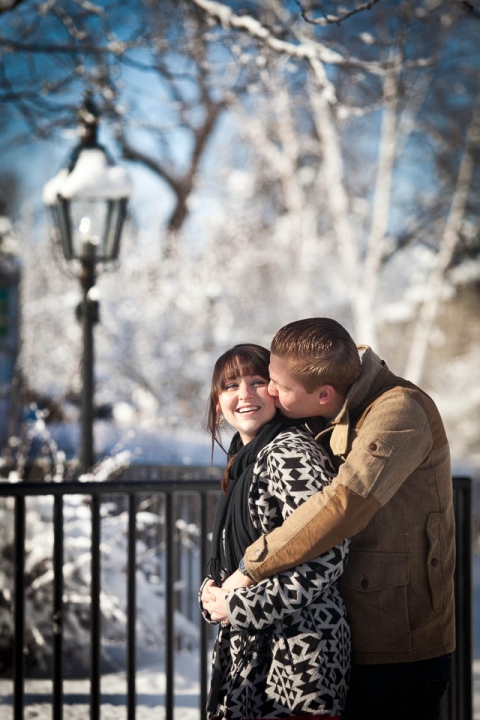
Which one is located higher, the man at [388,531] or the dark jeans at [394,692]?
the man at [388,531]

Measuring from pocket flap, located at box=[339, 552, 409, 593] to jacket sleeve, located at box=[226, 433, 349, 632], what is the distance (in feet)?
0.29

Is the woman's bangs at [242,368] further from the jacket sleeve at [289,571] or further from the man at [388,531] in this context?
the jacket sleeve at [289,571]

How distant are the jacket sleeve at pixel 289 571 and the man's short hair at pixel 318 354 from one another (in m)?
0.18

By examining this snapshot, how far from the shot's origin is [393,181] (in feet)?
55.6

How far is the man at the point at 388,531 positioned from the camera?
2018 millimetres

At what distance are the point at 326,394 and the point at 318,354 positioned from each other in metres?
0.11

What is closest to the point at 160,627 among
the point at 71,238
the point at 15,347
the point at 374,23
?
the point at 71,238

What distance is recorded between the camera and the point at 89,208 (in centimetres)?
548

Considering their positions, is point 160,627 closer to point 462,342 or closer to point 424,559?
point 424,559

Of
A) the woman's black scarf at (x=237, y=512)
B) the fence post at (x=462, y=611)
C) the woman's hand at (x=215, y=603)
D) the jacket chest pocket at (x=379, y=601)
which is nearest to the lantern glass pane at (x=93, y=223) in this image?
the fence post at (x=462, y=611)

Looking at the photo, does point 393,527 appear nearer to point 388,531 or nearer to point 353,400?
point 388,531

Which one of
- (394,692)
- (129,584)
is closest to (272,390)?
(394,692)

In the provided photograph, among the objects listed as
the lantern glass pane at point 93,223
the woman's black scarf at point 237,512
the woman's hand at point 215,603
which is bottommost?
the woman's hand at point 215,603

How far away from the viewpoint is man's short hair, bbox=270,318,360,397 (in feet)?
6.67
